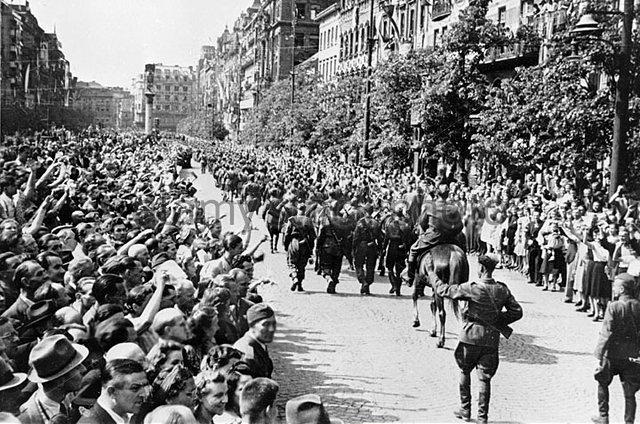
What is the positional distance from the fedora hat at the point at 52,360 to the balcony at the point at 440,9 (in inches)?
1635

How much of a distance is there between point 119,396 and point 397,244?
11.9 m

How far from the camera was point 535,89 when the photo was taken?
24641 mm

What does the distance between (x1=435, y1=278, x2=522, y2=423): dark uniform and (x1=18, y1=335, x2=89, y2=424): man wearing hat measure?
458 cm

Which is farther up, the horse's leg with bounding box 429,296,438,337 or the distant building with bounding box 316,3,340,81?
the distant building with bounding box 316,3,340,81

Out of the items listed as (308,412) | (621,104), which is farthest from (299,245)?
(308,412)

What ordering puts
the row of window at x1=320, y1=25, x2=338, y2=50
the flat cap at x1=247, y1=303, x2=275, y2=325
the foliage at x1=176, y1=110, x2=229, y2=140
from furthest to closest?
1. the foliage at x1=176, y1=110, x2=229, y2=140
2. the row of window at x1=320, y1=25, x2=338, y2=50
3. the flat cap at x1=247, y1=303, x2=275, y2=325

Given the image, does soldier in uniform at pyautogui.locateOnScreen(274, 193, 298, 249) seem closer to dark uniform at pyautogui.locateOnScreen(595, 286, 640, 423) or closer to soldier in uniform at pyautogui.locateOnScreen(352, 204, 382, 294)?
soldier in uniform at pyautogui.locateOnScreen(352, 204, 382, 294)

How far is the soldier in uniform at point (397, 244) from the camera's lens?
634 inches

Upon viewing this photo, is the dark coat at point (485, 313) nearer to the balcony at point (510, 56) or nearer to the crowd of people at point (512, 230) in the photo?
the crowd of people at point (512, 230)

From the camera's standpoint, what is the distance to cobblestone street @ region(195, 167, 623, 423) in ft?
29.5

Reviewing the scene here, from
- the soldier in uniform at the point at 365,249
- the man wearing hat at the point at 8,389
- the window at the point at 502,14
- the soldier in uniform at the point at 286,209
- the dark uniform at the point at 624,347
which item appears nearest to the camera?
the man wearing hat at the point at 8,389

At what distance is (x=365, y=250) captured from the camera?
16062mm

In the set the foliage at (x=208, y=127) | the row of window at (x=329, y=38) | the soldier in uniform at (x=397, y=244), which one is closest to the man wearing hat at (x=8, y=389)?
the soldier in uniform at (x=397, y=244)

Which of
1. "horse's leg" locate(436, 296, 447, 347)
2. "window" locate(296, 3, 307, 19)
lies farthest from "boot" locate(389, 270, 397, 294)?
"window" locate(296, 3, 307, 19)
